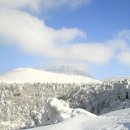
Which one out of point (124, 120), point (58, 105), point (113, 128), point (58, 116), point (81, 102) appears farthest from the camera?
point (81, 102)

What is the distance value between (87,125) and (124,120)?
270 cm

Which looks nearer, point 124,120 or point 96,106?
point 124,120

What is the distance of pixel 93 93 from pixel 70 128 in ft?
477

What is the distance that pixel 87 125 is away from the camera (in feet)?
87.5

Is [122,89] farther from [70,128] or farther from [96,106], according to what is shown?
[70,128]

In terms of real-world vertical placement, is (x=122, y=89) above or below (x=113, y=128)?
above

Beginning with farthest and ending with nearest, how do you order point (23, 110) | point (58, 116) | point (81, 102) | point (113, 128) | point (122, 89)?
point (23, 110)
point (81, 102)
point (122, 89)
point (58, 116)
point (113, 128)

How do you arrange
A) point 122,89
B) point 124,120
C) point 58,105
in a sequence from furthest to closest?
point 122,89 → point 58,105 → point 124,120

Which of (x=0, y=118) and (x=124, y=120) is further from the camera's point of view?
(x=0, y=118)

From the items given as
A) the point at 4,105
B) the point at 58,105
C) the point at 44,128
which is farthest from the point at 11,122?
the point at 44,128

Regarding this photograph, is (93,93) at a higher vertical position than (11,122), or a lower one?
higher

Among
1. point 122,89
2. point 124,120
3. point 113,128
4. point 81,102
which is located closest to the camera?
point 113,128

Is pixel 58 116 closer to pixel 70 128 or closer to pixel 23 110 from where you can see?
pixel 70 128

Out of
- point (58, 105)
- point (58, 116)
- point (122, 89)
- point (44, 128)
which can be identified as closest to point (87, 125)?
point (44, 128)
